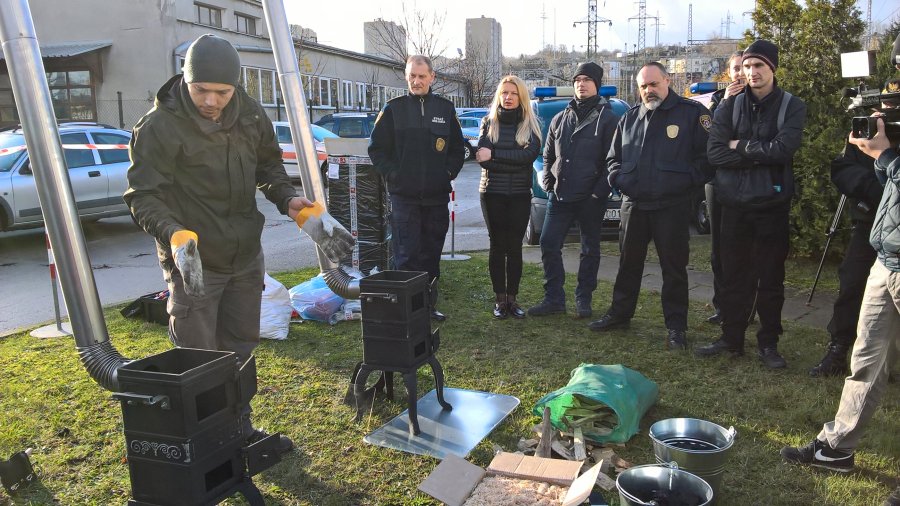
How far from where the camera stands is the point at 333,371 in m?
4.93

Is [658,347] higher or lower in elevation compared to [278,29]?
lower

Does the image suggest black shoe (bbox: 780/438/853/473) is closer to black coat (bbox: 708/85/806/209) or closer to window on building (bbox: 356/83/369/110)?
black coat (bbox: 708/85/806/209)

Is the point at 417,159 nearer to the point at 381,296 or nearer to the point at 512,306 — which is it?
the point at 512,306

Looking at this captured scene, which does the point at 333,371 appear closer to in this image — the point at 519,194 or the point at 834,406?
the point at 519,194

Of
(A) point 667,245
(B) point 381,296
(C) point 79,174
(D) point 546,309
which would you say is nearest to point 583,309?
(D) point 546,309

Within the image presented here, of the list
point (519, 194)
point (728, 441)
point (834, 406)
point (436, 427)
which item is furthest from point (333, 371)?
point (834, 406)

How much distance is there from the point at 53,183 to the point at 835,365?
4935mm

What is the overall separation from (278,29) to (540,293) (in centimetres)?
362

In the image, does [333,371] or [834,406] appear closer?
[834,406]

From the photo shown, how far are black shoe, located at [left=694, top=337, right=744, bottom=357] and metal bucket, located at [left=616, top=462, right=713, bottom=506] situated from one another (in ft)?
7.64

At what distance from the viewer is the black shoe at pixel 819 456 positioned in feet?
11.0

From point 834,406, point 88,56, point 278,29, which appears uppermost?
point 88,56

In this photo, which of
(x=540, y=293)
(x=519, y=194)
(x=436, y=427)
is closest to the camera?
(x=436, y=427)

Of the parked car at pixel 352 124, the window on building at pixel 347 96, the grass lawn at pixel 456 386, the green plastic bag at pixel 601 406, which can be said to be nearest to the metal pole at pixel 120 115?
the parked car at pixel 352 124
